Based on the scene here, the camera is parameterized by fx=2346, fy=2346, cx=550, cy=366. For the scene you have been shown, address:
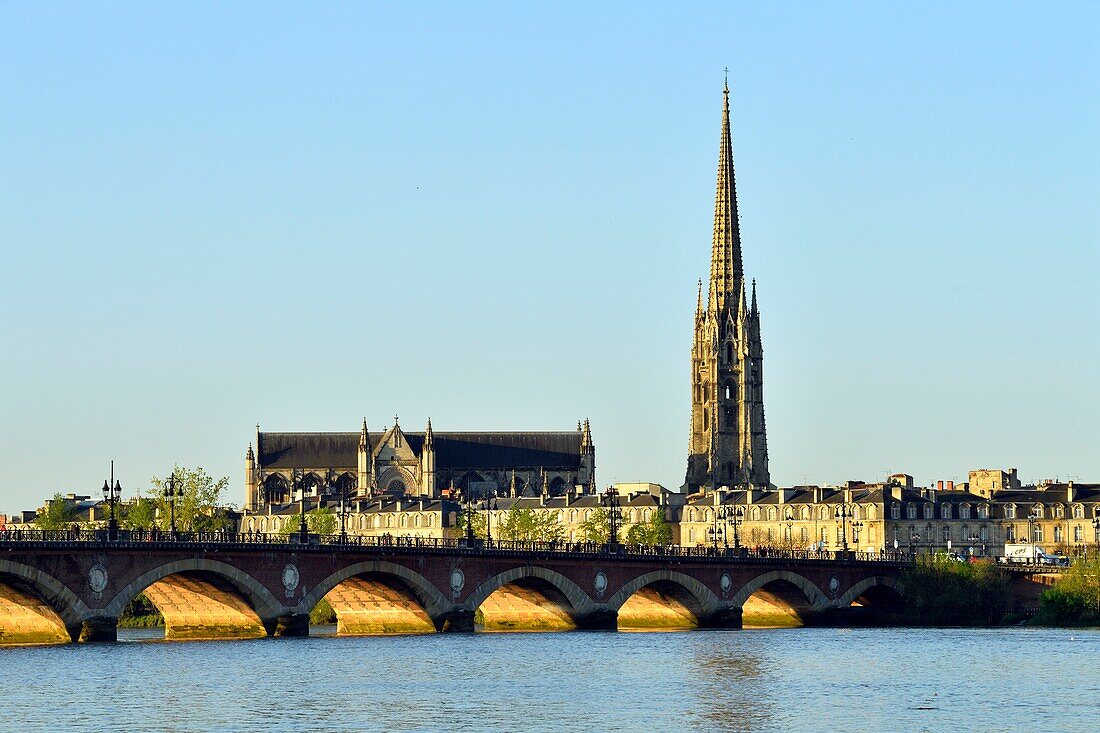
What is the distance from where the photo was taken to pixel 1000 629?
14225cm

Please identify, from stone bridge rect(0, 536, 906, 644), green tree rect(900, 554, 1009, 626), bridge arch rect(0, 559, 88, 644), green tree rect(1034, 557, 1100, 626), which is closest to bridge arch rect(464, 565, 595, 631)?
stone bridge rect(0, 536, 906, 644)

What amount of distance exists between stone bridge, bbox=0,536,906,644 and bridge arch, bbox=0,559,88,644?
69 mm

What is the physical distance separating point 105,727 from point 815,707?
86.6 ft

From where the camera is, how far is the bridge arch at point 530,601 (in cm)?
13300

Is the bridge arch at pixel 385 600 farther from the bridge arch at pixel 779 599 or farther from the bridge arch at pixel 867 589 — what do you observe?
the bridge arch at pixel 867 589

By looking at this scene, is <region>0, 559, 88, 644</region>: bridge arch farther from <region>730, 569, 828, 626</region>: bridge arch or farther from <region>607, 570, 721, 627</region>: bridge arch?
<region>730, 569, 828, 626</region>: bridge arch

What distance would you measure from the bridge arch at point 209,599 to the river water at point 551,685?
2.38 meters

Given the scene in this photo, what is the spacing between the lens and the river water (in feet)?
271

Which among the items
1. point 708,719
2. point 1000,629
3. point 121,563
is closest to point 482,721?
Answer: point 708,719

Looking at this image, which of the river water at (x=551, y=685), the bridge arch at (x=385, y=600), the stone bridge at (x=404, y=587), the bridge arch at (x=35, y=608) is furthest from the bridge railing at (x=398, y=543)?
the river water at (x=551, y=685)

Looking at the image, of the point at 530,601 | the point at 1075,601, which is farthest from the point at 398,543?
the point at 1075,601

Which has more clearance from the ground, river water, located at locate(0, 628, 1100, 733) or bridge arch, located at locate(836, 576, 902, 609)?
bridge arch, located at locate(836, 576, 902, 609)

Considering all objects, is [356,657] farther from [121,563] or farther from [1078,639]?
[1078,639]

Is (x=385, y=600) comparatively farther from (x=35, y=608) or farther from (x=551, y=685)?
(x=551, y=685)
